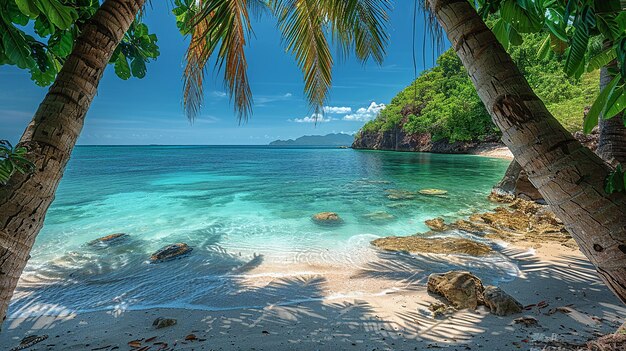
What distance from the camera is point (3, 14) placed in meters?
1.00

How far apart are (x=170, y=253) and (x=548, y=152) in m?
5.84

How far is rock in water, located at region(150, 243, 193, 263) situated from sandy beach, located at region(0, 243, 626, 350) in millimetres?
1804

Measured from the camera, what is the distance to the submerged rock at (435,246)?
16.1 feet

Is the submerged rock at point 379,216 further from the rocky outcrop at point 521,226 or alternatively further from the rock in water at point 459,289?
the rock in water at point 459,289

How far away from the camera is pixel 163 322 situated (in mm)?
2887

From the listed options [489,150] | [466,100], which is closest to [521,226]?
[489,150]

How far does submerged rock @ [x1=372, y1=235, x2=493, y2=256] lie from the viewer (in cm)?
490

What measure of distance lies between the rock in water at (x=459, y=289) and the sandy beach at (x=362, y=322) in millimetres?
109

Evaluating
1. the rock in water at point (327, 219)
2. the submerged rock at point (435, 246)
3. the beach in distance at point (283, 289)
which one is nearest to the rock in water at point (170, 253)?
the beach in distance at point (283, 289)

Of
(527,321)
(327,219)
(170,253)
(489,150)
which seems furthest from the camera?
(489,150)

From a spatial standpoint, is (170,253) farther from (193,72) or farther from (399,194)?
(399,194)

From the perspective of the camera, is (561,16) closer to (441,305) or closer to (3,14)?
(3,14)

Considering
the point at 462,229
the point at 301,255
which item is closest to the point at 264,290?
the point at 301,255

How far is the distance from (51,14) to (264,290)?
138 inches
